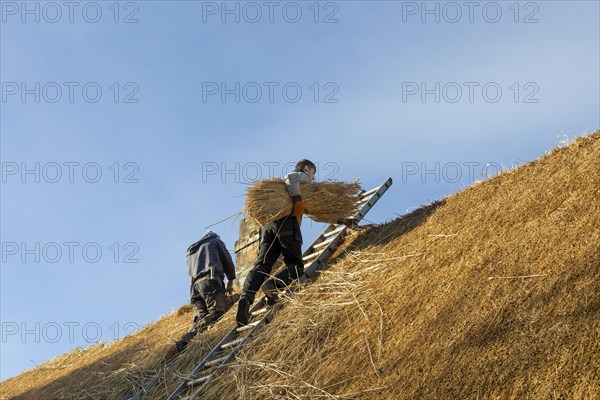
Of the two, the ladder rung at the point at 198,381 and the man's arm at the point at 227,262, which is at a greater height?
the man's arm at the point at 227,262

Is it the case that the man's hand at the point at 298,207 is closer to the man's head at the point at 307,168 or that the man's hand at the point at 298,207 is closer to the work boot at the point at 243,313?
the man's head at the point at 307,168

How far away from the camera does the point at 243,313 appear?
7609 millimetres

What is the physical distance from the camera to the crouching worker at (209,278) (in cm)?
857

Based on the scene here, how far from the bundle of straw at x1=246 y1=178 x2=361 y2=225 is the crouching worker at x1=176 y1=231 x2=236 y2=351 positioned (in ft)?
4.06

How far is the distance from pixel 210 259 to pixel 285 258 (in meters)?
1.23

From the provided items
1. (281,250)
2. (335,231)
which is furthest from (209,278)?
(335,231)

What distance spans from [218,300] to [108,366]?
150cm

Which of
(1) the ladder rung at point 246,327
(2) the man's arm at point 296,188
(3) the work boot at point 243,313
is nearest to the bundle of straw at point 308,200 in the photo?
(2) the man's arm at point 296,188

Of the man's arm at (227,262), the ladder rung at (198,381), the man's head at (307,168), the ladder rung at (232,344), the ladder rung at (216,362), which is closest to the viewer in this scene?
the ladder rung at (198,381)

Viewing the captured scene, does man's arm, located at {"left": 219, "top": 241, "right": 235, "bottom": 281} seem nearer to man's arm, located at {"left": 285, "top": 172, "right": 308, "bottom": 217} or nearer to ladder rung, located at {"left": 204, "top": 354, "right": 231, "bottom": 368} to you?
man's arm, located at {"left": 285, "top": 172, "right": 308, "bottom": 217}

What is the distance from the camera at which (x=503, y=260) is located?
594 centimetres

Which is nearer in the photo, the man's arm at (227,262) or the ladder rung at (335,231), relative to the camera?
the ladder rung at (335,231)

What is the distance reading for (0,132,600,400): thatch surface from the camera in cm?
492

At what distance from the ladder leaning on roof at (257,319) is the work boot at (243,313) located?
64 mm
